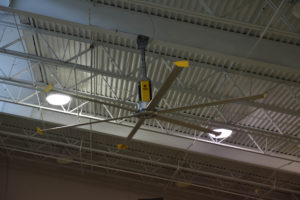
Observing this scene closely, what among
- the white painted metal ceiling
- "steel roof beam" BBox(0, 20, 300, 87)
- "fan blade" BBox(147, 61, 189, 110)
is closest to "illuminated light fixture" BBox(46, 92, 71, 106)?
the white painted metal ceiling

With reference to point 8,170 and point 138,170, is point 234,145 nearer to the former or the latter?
point 138,170

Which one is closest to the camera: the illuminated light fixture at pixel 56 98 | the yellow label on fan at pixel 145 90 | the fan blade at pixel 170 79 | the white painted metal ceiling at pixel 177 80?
the fan blade at pixel 170 79

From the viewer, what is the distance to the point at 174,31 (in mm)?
8031

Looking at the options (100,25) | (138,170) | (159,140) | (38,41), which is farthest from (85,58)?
(138,170)

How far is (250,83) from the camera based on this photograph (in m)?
9.89

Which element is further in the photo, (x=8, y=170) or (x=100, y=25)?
(x=8, y=170)

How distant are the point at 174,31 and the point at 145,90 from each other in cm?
195

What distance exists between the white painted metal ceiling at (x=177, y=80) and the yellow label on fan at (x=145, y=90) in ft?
3.57

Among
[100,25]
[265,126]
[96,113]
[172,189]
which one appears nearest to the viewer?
[100,25]

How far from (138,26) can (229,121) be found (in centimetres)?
514

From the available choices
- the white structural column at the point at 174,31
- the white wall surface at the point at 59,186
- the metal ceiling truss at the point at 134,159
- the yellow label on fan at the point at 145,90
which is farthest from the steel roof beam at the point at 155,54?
the white wall surface at the point at 59,186

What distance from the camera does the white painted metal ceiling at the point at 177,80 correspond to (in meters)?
7.90

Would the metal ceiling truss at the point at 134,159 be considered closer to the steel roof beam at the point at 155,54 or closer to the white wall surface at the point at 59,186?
the white wall surface at the point at 59,186

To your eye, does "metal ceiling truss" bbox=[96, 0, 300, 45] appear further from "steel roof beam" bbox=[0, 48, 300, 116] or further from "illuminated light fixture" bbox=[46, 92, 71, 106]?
"illuminated light fixture" bbox=[46, 92, 71, 106]
